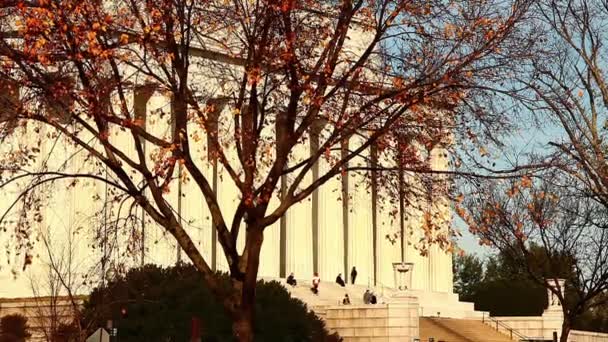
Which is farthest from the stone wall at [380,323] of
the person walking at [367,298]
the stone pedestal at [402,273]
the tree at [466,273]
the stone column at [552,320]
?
the tree at [466,273]

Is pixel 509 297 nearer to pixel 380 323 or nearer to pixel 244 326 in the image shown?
pixel 380 323

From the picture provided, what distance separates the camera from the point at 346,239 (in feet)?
279

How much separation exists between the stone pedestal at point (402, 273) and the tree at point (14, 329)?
21.4 m

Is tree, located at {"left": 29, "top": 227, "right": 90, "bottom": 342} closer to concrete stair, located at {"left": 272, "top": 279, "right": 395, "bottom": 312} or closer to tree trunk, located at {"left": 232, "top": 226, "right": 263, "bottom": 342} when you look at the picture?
concrete stair, located at {"left": 272, "top": 279, "right": 395, "bottom": 312}

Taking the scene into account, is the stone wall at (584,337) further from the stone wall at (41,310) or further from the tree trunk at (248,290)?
the tree trunk at (248,290)

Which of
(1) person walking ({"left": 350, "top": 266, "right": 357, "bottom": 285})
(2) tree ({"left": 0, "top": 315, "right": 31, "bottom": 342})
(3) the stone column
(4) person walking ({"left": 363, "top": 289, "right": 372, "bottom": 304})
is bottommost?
(2) tree ({"left": 0, "top": 315, "right": 31, "bottom": 342})

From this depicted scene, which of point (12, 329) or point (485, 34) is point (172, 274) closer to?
point (12, 329)

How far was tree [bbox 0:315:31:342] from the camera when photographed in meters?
52.0

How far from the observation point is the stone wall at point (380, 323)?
201 ft

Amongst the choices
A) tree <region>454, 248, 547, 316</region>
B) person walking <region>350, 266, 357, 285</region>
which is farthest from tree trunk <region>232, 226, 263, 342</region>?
tree <region>454, 248, 547, 316</region>

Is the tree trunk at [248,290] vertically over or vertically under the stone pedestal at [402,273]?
under

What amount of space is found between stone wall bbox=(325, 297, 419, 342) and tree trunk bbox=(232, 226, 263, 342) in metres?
37.3

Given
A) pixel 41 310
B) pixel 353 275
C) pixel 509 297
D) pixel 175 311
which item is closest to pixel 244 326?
pixel 175 311

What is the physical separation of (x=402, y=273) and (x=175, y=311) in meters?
26.2
